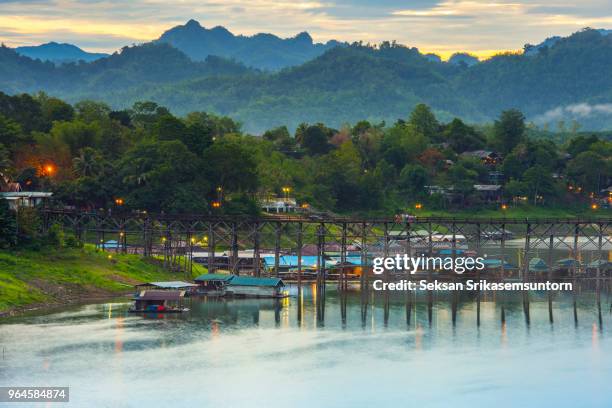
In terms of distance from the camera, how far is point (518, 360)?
3014 inches

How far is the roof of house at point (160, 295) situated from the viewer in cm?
9319

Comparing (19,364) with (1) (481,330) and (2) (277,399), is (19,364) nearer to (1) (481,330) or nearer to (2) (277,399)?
(2) (277,399)

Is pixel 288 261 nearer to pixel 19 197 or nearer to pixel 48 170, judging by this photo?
pixel 19 197

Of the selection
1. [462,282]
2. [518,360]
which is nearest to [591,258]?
[462,282]

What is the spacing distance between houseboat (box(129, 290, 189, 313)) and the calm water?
1965 mm

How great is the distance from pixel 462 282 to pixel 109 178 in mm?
55608

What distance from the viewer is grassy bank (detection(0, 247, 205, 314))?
92.8 metres

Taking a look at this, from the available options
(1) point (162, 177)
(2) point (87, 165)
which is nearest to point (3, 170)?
(2) point (87, 165)

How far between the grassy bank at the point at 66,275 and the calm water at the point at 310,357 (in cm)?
415

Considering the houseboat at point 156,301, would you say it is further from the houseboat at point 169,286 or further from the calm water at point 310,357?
the houseboat at point 169,286

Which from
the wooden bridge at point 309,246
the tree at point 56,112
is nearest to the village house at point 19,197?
the wooden bridge at point 309,246

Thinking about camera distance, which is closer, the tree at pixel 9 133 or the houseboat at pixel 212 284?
the houseboat at pixel 212 284

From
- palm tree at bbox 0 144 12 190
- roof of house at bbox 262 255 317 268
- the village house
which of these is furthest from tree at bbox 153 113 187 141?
roof of house at bbox 262 255 317 268

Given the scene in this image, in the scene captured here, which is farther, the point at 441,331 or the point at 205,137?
the point at 205,137
